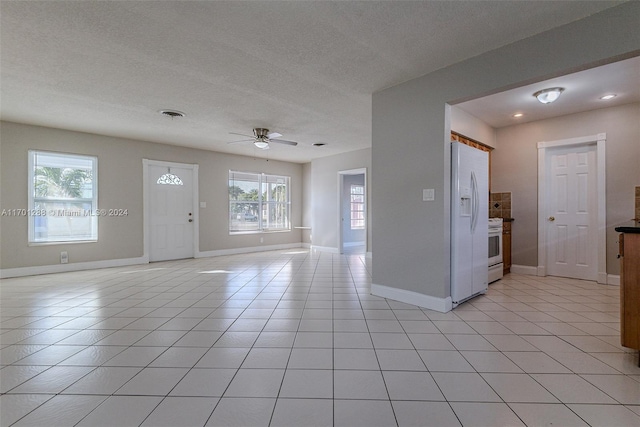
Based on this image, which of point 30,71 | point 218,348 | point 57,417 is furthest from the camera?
point 30,71

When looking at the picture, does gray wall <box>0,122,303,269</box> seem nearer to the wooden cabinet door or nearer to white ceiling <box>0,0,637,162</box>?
white ceiling <box>0,0,637,162</box>

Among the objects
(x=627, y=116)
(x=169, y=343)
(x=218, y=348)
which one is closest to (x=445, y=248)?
(x=218, y=348)

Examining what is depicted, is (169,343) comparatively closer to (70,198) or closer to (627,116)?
(70,198)

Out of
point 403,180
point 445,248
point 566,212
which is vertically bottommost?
point 445,248

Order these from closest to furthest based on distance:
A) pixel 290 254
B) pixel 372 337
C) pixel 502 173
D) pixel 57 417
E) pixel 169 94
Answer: pixel 57 417 → pixel 372 337 → pixel 169 94 → pixel 502 173 → pixel 290 254

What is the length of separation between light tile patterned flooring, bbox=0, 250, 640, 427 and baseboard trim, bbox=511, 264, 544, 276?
0.93 meters

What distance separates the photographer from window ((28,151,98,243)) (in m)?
4.71

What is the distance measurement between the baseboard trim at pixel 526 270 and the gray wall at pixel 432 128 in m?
2.66

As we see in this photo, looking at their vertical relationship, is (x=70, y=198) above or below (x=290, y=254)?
above

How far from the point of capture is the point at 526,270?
183 inches

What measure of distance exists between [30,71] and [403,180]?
4.10 m

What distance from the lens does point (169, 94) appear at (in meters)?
3.46

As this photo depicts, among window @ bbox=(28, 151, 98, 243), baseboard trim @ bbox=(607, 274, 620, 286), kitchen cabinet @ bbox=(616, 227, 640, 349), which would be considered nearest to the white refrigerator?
kitchen cabinet @ bbox=(616, 227, 640, 349)

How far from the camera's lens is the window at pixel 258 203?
723cm
